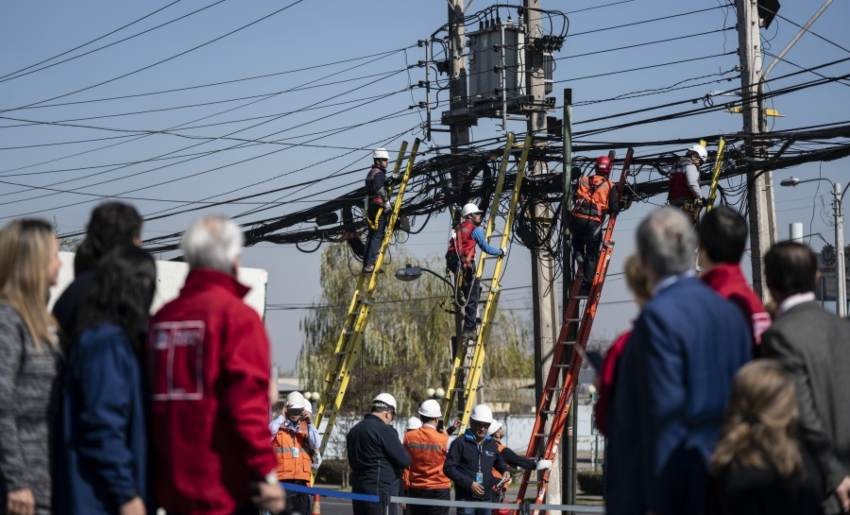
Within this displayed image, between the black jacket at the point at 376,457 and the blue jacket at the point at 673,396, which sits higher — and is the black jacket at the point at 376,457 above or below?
below

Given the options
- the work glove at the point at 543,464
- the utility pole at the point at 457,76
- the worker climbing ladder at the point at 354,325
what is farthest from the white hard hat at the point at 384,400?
the utility pole at the point at 457,76

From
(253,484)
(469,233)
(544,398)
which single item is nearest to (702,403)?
(253,484)

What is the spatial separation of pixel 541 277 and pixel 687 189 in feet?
15.8

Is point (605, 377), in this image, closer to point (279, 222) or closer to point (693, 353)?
point (693, 353)

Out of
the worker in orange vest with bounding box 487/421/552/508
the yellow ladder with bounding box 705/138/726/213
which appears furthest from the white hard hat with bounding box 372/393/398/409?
the yellow ladder with bounding box 705/138/726/213

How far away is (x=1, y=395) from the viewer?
5.35 metres

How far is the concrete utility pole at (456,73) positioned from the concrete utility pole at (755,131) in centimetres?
612

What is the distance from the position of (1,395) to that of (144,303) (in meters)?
0.71

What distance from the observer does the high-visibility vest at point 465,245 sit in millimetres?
21312

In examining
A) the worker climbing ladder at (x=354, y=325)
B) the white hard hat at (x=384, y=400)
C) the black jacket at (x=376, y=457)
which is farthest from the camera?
the worker climbing ladder at (x=354, y=325)

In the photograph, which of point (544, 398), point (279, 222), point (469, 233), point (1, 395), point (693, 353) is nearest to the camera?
point (693, 353)

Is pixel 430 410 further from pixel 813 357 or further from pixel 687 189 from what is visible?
pixel 813 357

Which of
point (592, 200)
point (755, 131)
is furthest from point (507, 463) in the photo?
point (755, 131)

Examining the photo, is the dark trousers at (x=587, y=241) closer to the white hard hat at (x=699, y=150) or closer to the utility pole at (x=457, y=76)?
the white hard hat at (x=699, y=150)
